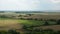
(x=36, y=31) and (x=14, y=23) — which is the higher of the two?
(x=14, y=23)

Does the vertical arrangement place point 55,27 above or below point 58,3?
below

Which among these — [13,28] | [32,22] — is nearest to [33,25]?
[32,22]

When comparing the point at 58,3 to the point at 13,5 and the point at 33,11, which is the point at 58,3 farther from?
the point at 13,5

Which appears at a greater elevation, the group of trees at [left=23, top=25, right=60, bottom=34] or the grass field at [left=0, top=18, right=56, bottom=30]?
the grass field at [left=0, top=18, right=56, bottom=30]

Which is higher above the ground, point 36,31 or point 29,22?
point 29,22

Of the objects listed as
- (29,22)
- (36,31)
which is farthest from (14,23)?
(36,31)

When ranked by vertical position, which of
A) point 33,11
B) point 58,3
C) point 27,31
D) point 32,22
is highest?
point 58,3

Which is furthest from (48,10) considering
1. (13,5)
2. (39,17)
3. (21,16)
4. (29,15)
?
(13,5)

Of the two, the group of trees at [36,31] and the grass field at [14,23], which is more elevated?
the grass field at [14,23]

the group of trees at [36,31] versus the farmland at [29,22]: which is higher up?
the farmland at [29,22]

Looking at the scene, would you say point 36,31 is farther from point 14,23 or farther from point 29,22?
point 14,23

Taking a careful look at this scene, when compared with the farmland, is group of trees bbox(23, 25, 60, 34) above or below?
below
